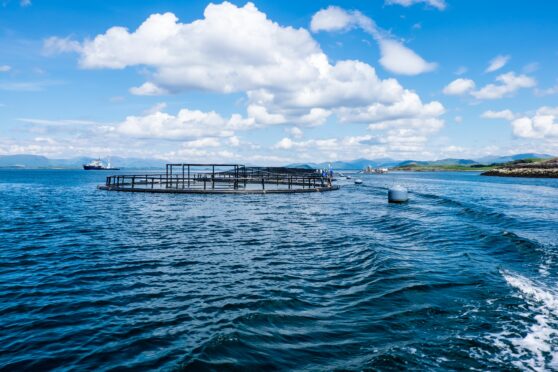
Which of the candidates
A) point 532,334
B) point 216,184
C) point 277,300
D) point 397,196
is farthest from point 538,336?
point 216,184

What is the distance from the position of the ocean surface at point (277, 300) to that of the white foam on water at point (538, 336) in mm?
41

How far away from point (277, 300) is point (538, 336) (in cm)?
695

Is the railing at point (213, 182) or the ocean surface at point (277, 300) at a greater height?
the railing at point (213, 182)

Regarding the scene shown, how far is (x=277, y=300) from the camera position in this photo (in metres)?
11.0

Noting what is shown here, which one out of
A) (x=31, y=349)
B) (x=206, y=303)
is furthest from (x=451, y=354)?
(x=31, y=349)

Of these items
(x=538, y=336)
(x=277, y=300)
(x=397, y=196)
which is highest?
(x=397, y=196)

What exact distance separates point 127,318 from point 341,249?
454 inches

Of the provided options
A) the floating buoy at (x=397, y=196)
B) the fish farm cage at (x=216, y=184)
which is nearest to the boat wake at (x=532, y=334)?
the floating buoy at (x=397, y=196)

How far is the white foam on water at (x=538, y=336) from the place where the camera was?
25.4 ft

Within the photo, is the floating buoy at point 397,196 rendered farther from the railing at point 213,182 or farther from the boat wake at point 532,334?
the boat wake at point 532,334

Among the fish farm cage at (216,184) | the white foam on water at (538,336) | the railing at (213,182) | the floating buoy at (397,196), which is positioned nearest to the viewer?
the white foam on water at (538,336)

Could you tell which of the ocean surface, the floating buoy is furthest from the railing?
the ocean surface

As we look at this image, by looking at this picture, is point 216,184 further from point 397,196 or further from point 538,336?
point 538,336

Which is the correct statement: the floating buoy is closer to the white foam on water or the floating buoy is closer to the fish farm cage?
the fish farm cage
